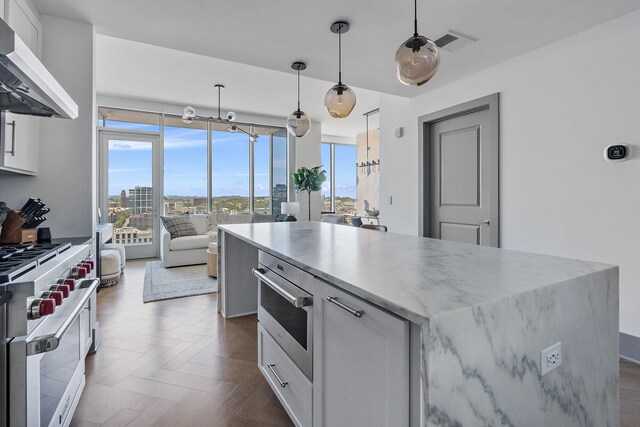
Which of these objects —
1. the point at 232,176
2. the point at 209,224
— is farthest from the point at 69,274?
the point at 232,176

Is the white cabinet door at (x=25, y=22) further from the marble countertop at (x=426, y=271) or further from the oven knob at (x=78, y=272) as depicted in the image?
the marble countertop at (x=426, y=271)

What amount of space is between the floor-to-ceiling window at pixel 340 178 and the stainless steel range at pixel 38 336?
7881mm

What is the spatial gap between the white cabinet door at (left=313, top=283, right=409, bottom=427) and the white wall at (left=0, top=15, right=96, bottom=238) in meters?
2.26

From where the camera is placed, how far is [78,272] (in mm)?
1604

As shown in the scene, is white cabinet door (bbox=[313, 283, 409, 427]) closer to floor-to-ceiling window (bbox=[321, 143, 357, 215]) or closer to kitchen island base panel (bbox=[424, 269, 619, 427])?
kitchen island base panel (bbox=[424, 269, 619, 427])

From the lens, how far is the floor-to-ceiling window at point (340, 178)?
30.4ft

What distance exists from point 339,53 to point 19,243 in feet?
8.84

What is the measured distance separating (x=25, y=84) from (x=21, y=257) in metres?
0.72

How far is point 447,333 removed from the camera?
70cm

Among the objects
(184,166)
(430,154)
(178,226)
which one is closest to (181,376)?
(430,154)

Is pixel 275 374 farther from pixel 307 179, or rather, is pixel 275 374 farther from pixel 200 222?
pixel 307 179

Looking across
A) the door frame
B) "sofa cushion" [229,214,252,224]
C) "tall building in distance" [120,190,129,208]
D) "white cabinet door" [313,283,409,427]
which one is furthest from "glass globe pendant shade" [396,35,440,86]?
"tall building in distance" [120,190,129,208]

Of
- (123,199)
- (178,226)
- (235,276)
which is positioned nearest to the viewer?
(235,276)

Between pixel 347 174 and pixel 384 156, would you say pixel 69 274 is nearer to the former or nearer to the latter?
pixel 384 156
